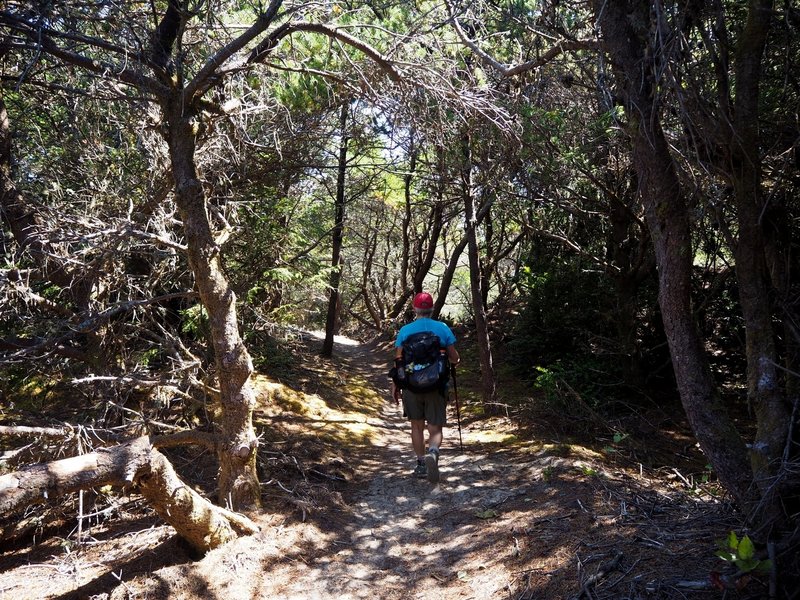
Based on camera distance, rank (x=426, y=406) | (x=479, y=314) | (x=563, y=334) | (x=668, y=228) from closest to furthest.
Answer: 1. (x=668, y=228)
2. (x=426, y=406)
3. (x=479, y=314)
4. (x=563, y=334)

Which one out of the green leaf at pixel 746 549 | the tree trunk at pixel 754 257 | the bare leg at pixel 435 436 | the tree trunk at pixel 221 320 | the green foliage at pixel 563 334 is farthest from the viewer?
the green foliage at pixel 563 334

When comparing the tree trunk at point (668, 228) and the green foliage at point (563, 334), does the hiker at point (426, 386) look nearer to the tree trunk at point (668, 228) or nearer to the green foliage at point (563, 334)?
the tree trunk at point (668, 228)

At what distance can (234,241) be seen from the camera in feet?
28.1

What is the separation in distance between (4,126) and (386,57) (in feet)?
14.4

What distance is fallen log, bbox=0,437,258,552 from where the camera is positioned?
320cm

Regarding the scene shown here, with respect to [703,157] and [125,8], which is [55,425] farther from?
[703,157]

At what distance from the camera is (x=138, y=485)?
12.9 ft

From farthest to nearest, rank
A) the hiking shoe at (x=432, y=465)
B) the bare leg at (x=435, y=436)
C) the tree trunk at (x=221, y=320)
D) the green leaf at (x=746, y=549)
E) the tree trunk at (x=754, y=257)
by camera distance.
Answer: the bare leg at (x=435, y=436) < the hiking shoe at (x=432, y=465) < the tree trunk at (x=221, y=320) < the tree trunk at (x=754, y=257) < the green leaf at (x=746, y=549)

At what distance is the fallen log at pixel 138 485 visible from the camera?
10.5ft

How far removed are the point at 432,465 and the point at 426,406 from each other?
2.10 ft

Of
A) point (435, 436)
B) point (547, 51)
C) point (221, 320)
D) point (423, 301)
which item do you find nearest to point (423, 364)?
point (423, 301)

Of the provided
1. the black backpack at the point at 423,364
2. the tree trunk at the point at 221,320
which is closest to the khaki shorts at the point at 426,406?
the black backpack at the point at 423,364

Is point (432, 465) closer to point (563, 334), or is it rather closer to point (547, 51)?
point (547, 51)

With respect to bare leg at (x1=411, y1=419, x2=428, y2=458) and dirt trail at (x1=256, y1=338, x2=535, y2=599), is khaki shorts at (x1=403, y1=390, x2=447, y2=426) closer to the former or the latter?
bare leg at (x1=411, y1=419, x2=428, y2=458)
